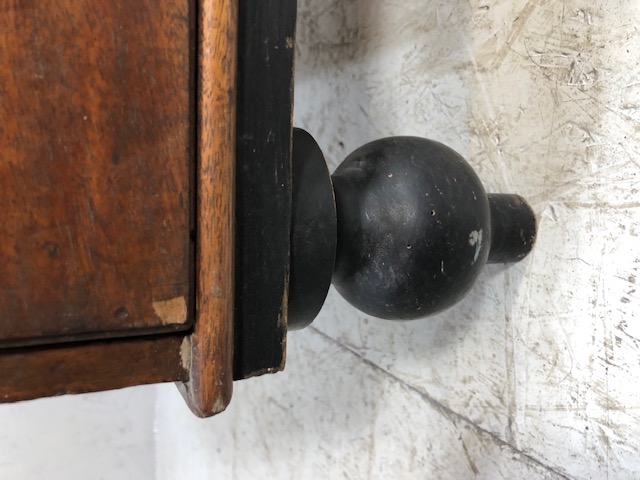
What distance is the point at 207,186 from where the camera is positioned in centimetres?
46

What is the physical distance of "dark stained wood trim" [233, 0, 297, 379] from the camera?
0.49 meters

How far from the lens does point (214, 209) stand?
46cm

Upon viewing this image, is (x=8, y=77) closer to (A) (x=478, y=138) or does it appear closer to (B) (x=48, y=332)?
(B) (x=48, y=332)

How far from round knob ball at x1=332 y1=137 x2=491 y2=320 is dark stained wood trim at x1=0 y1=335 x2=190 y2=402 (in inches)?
8.7

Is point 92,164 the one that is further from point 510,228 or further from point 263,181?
point 510,228

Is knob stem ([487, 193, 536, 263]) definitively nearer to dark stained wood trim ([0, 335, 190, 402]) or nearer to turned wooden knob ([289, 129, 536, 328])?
turned wooden knob ([289, 129, 536, 328])

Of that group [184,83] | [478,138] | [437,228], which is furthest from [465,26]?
[184,83]

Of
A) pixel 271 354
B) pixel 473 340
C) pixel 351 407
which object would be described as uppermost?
pixel 271 354

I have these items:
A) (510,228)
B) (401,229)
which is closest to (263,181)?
(401,229)

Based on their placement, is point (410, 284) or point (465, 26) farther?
point (465, 26)

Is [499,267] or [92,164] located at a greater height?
[92,164]

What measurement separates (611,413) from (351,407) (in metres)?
0.59

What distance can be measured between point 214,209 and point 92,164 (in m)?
0.10

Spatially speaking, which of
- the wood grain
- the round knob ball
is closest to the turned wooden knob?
the round knob ball
